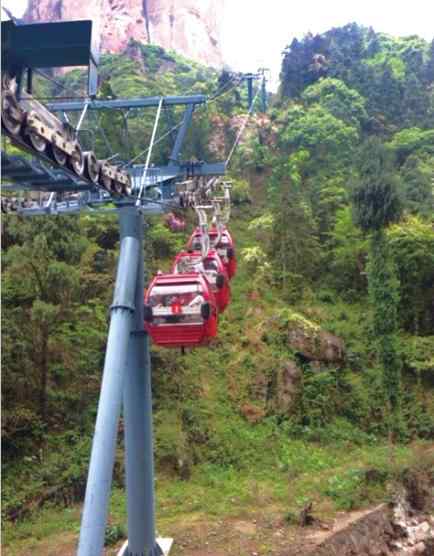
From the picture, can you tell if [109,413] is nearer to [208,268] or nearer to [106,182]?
[106,182]

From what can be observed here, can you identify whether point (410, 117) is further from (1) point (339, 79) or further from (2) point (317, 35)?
(2) point (317, 35)

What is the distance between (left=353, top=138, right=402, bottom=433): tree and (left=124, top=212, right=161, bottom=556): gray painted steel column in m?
9.60

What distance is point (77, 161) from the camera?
18.8 ft

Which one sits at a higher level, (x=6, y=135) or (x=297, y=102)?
(x=297, y=102)

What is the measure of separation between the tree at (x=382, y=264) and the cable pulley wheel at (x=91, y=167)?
11.6m

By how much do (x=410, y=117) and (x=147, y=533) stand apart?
30.6 m

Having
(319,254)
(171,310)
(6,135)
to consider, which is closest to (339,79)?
(319,254)

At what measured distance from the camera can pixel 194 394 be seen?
54.9ft

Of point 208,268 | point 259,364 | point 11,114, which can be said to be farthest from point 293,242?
point 11,114

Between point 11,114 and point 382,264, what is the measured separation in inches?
538

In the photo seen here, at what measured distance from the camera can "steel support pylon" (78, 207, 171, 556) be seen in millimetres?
5781

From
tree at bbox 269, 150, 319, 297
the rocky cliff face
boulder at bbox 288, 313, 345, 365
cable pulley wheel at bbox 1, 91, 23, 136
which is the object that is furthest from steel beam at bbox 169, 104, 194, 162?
the rocky cliff face

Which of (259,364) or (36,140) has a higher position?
(36,140)

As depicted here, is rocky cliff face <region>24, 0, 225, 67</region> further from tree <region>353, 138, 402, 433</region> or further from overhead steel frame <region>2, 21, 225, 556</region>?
overhead steel frame <region>2, 21, 225, 556</region>
